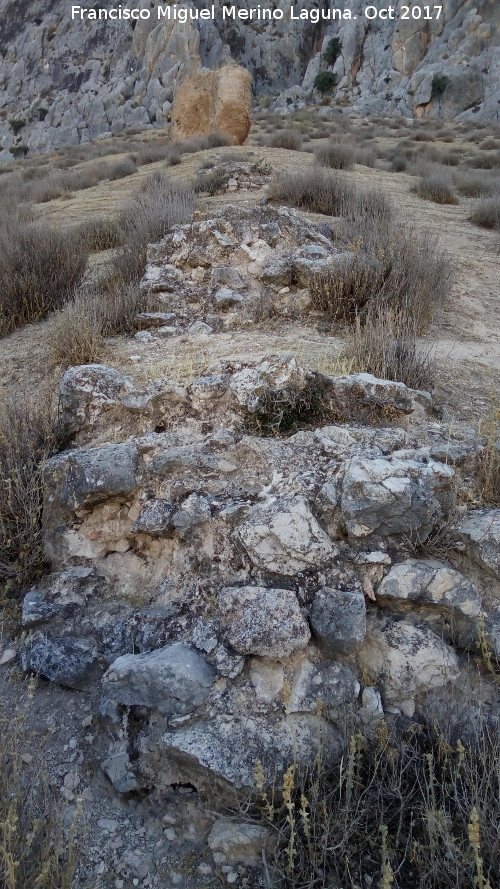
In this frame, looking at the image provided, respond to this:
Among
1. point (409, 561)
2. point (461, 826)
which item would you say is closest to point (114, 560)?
point (409, 561)

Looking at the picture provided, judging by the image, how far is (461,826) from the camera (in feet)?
5.37

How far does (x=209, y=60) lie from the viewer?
42.2 meters

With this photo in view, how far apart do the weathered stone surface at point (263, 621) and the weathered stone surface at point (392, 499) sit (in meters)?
0.44

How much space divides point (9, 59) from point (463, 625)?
58.7 meters

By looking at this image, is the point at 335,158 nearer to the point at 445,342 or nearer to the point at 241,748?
the point at 445,342

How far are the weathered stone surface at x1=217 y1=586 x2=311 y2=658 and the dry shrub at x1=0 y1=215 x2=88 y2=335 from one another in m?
4.20

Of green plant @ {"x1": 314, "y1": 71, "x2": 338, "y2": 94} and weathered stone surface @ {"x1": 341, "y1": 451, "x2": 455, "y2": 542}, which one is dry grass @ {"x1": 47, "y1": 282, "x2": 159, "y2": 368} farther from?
green plant @ {"x1": 314, "y1": 71, "x2": 338, "y2": 94}

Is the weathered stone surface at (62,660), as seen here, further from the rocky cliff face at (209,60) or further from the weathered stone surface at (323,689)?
the rocky cliff face at (209,60)

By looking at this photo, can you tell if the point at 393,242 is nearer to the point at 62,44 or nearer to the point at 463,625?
the point at 463,625

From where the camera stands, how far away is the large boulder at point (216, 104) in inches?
530

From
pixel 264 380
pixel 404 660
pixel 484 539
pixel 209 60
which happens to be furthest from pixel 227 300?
pixel 209 60

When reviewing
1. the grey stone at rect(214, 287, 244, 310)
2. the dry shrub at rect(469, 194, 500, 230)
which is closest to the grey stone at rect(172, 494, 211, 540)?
the grey stone at rect(214, 287, 244, 310)

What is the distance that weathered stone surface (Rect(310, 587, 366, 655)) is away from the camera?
215 centimetres

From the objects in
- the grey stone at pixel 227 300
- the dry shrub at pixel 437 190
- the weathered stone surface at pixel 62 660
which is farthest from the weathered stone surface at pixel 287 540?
the dry shrub at pixel 437 190
